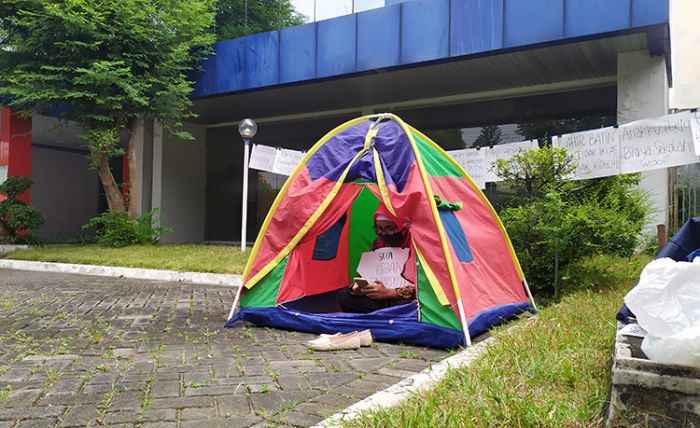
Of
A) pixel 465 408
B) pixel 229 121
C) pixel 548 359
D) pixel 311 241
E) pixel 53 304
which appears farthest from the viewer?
pixel 229 121

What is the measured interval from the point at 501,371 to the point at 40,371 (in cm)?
302

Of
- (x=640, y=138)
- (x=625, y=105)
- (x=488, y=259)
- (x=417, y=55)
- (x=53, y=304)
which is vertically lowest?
(x=53, y=304)

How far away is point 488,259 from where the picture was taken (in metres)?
5.04

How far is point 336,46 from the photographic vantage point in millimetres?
10969

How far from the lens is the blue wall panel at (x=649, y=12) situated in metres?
7.95

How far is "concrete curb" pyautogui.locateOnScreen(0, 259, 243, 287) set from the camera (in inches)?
328

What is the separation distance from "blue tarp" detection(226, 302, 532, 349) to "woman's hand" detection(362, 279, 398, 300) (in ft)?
0.87

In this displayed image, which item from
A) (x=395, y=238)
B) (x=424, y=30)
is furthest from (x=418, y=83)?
(x=395, y=238)

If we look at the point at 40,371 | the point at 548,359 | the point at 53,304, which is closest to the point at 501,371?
the point at 548,359

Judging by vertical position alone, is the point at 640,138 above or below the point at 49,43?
below

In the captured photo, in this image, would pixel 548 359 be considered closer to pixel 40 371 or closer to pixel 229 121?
pixel 40 371

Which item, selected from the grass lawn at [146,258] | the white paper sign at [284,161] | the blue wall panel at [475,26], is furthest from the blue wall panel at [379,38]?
the grass lawn at [146,258]

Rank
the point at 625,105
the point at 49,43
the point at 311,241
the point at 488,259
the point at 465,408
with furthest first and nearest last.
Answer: the point at 49,43
the point at 625,105
the point at 311,241
the point at 488,259
the point at 465,408

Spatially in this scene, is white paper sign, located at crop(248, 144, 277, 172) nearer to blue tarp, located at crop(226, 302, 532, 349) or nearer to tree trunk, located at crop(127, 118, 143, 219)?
blue tarp, located at crop(226, 302, 532, 349)
